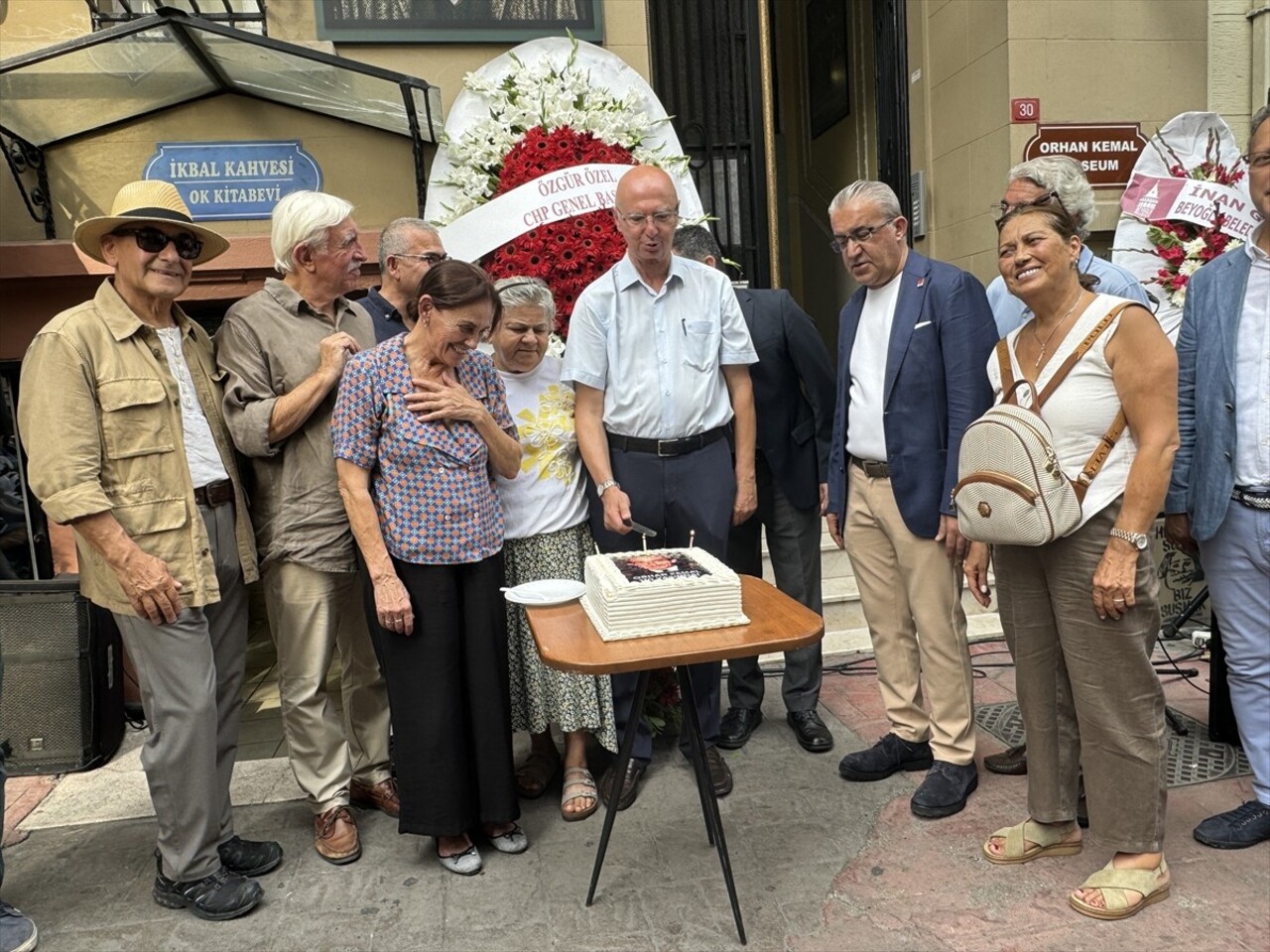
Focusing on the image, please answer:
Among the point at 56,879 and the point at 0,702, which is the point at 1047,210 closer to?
the point at 56,879

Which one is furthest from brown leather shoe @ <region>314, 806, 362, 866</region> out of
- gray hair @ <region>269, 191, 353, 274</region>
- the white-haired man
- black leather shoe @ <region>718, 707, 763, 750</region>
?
gray hair @ <region>269, 191, 353, 274</region>

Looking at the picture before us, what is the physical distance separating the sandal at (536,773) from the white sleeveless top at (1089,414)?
1.99 m

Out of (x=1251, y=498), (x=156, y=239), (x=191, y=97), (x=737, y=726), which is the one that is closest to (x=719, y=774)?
(x=737, y=726)

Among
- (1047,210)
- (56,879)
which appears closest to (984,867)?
(1047,210)

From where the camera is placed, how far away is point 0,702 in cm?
343

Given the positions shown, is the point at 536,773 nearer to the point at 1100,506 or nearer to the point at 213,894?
the point at 213,894

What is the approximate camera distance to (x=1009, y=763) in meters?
3.24

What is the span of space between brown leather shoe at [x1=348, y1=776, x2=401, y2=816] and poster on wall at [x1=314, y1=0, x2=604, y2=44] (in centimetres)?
399

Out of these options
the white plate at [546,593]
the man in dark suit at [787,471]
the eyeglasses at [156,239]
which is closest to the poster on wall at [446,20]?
the man in dark suit at [787,471]

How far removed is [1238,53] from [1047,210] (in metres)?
4.58

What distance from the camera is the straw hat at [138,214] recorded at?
251 cm

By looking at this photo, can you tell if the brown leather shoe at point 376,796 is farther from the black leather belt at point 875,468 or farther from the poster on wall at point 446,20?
the poster on wall at point 446,20

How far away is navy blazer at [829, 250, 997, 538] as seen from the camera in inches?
116

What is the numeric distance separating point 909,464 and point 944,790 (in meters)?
1.07
